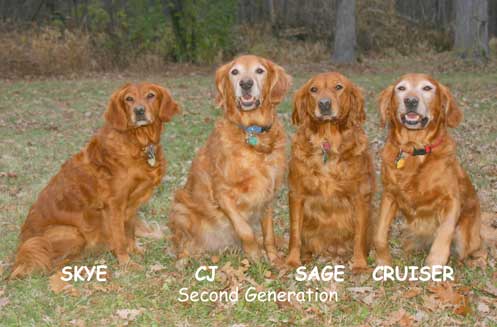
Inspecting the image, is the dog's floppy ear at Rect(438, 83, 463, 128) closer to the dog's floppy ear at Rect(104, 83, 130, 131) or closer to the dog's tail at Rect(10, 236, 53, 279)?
the dog's floppy ear at Rect(104, 83, 130, 131)

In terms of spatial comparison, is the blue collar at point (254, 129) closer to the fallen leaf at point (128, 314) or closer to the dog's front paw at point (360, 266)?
the dog's front paw at point (360, 266)

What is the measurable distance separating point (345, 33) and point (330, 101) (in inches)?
610

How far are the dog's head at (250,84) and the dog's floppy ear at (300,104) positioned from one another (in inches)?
4.8

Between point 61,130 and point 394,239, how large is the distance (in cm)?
735

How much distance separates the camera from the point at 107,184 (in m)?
4.99

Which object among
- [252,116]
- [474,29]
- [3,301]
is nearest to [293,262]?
[252,116]

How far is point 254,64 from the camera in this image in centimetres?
488

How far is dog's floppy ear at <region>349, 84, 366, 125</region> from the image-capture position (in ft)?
15.9

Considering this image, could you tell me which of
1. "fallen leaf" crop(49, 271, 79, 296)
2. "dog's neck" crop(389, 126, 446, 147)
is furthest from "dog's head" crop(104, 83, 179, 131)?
"dog's neck" crop(389, 126, 446, 147)

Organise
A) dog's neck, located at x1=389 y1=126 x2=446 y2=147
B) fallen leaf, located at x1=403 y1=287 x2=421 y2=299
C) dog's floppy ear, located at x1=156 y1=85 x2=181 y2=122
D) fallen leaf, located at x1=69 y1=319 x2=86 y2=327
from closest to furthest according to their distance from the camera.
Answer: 1. fallen leaf, located at x1=69 y1=319 x2=86 y2=327
2. fallen leaf, located at x1=403 y1=287 x2=421 y2=299
3. dog's neck, located at x1=389 y1=126 x2=446 y2=147
4. dog's floppy ear, located at x1=156 y1=85 x2=181 y2=122

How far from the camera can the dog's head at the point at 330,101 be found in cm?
470

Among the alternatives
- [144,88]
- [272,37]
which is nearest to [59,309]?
[144,88]

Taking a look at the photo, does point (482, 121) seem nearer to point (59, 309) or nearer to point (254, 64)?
point (254, 64)

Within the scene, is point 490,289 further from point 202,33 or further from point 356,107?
point 202,33
